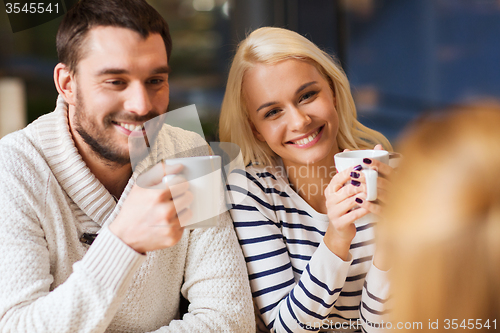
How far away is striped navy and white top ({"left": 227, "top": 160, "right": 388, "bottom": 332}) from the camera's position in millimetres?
1049

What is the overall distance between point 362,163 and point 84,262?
58 cm

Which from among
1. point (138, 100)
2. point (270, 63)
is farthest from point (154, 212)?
point (270, 63)

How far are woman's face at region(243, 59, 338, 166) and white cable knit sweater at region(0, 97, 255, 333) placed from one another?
26cm

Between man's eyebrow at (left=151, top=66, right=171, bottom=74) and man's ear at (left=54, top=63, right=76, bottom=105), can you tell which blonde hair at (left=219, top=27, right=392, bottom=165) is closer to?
man's eyebrow at (left=151, top=66, right=171, bottom=74)

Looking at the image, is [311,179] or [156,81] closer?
[156,81]

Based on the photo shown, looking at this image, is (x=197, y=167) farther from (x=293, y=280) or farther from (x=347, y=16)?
(x=347, y=16)

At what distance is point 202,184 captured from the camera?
0.78 meters

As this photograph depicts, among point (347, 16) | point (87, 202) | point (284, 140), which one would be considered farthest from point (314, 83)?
point (347, 16)

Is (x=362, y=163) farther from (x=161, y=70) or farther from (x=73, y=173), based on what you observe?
(x=73, y=173)

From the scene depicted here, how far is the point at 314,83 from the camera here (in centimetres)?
123

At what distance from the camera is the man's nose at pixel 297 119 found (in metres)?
1.18

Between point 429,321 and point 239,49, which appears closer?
point 429,321

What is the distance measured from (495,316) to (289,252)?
798 millimetres

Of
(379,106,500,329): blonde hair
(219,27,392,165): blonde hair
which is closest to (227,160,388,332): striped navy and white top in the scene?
(219,27,392,165): blonde hair
